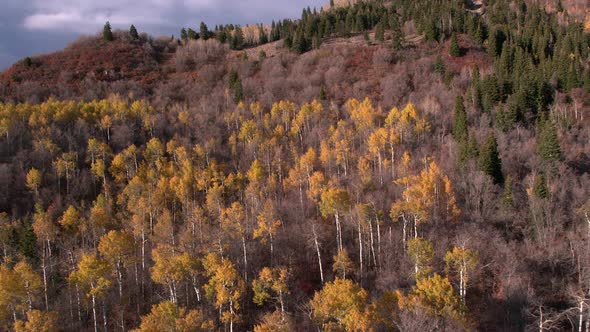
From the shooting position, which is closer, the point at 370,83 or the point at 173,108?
the point at 173,108

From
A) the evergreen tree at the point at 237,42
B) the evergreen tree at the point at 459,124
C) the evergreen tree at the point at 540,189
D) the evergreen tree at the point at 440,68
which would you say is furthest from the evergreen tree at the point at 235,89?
Result: the evergreen tree at the point at 540,189

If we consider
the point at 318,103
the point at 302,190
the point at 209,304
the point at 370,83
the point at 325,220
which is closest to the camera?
the point at 209,304

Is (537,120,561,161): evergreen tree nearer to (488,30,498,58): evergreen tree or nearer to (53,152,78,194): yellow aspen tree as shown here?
(488,30,498,58): evergreen tree

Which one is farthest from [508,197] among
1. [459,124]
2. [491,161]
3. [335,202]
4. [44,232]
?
[44,232]

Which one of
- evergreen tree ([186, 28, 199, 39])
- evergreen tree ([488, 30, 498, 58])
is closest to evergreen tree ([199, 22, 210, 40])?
evergreen tree ([186, 28, 199, 39])

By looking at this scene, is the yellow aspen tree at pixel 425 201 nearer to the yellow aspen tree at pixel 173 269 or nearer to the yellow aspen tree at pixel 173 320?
the yellow aspen tree at pixel 173 269

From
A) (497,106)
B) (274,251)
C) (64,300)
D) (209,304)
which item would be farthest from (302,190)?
(497,106)

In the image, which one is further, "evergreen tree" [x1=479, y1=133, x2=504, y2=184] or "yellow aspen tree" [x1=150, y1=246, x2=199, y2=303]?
"evergreen tree" [x1=479, y1=133, x2=504, y2=184]

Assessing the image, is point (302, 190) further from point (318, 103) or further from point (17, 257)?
point (17, 257)
